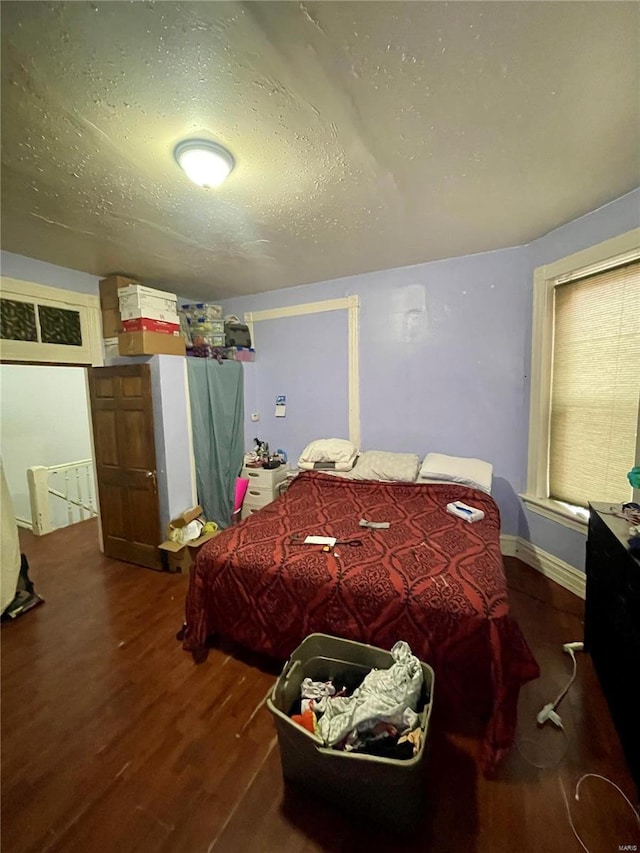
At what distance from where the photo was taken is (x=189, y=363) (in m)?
3.09

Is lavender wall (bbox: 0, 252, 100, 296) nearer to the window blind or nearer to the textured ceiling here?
the textured ceiling

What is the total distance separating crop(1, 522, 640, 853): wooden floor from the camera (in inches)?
43.3

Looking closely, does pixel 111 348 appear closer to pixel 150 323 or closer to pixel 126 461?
pixel 150 323

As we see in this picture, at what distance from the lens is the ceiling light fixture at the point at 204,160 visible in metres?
1.41

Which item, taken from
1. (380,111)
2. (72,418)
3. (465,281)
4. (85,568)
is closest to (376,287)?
(465,281)

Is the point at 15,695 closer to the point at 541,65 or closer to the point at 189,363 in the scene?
the point at 189,363

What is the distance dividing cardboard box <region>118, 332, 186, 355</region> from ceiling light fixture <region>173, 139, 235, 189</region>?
149 cm

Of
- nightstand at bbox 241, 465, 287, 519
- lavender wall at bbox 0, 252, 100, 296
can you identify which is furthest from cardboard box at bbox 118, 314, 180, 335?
nightstand at bbox 241, 465, 287, 519

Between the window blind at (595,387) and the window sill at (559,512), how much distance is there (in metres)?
0.11

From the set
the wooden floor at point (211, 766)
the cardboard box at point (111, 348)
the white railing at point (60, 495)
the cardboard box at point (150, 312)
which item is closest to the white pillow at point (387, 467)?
the wooden floor at point (211, 766)

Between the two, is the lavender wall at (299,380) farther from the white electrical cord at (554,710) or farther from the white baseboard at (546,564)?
the white electrical cord at (554,710)

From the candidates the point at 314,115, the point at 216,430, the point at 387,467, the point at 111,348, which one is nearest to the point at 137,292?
the point at 111,348

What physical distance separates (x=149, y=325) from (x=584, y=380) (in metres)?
3.39

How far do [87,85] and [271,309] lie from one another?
257 cm
